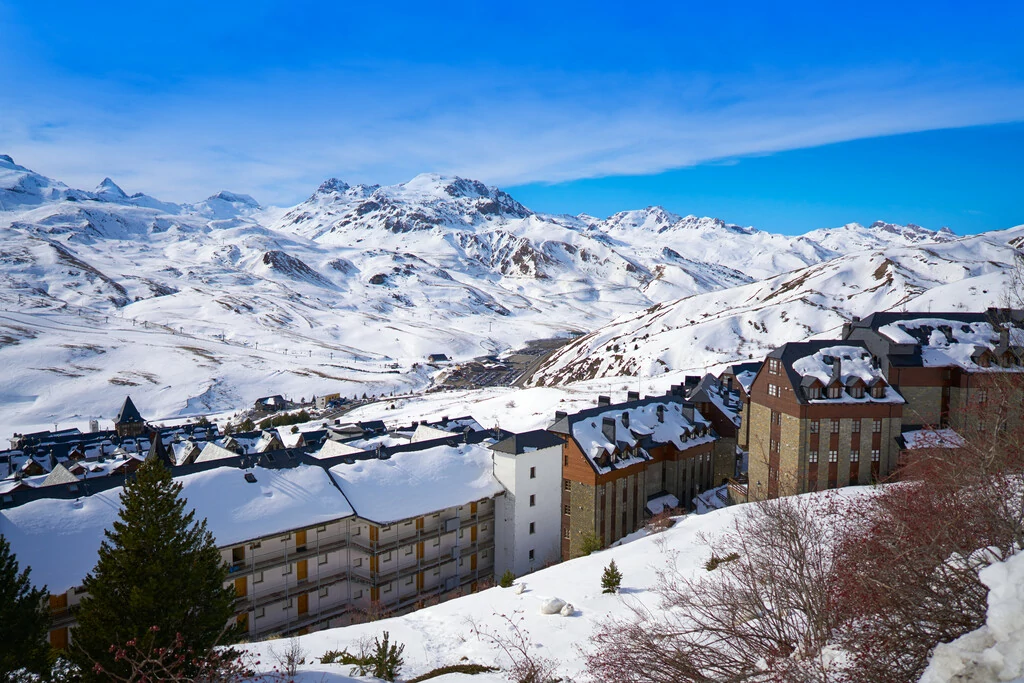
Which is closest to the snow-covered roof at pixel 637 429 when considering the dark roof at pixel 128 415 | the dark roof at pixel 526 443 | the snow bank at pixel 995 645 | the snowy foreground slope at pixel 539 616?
the dark roof at pixel 526 443

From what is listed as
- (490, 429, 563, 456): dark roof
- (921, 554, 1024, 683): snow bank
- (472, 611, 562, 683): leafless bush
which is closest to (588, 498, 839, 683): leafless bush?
(921, 554, 1024, 683): snow bank

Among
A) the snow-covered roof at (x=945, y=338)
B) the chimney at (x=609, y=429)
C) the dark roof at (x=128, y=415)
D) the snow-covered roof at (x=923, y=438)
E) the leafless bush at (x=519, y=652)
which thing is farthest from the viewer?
the dark roof at (x=128, y=415)

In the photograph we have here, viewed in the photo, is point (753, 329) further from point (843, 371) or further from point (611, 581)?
point (611, 581)

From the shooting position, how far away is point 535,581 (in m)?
38.2

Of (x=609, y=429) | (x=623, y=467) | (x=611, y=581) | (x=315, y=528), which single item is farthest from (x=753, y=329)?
(x=315, y=528)

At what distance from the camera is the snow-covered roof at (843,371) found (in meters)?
46.8

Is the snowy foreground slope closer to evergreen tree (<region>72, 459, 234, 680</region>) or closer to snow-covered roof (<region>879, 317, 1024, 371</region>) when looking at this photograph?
evergreen tree (<region>72, 459, 234, 680</region>)

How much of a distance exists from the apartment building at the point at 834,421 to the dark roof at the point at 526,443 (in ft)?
59.6

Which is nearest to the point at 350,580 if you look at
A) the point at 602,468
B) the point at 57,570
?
the point at 57,570

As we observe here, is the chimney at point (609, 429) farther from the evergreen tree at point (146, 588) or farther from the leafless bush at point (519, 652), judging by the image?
the evergreen tree at point (146, 588)

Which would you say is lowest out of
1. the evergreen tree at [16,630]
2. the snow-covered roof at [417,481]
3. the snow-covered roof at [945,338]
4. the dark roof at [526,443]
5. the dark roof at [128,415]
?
the dark roof at [128,415]

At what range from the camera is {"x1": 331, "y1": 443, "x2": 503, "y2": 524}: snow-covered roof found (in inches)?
1663

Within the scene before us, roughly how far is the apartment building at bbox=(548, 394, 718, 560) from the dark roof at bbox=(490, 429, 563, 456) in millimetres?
1223

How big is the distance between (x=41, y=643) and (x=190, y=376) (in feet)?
544
